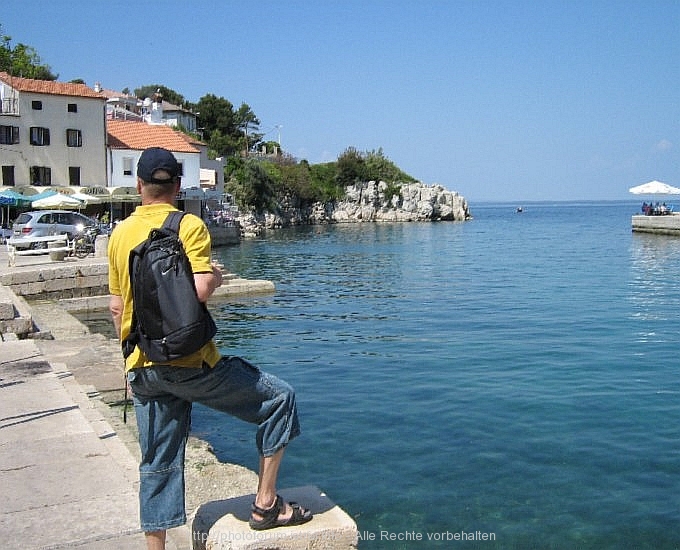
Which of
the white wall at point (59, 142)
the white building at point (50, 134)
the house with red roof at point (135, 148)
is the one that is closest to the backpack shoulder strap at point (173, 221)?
the white building at point (50, 134)

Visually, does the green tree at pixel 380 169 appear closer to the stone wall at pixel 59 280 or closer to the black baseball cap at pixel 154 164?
the stone wall at pixel 59 280

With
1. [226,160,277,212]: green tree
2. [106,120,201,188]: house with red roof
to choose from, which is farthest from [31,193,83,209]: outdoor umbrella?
[226,160,277,212]: green tree

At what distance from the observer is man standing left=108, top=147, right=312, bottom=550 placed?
149 inches

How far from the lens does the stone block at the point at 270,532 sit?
3.88m

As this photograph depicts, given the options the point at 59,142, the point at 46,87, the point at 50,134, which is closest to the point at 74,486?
the point at 50,134

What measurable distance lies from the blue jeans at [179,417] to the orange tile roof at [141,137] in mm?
51243

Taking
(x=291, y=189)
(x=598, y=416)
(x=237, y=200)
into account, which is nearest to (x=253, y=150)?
(x=291, y=189)

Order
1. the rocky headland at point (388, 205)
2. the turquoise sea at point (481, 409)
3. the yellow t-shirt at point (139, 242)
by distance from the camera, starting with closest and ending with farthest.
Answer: the yellow t-shirt at point (139, 242) → the turquoise sea at point (481, 409) → the rocky headland at point (388, 205)

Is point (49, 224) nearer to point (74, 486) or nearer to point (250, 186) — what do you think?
point (74, 486)

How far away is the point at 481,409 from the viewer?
36.6 feet

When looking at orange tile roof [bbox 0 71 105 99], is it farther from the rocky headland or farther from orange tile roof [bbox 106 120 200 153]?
the rocky headland

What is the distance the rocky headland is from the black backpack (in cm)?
9538

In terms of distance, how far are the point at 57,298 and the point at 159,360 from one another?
18.2 m

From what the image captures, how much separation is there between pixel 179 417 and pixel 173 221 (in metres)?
1.02
